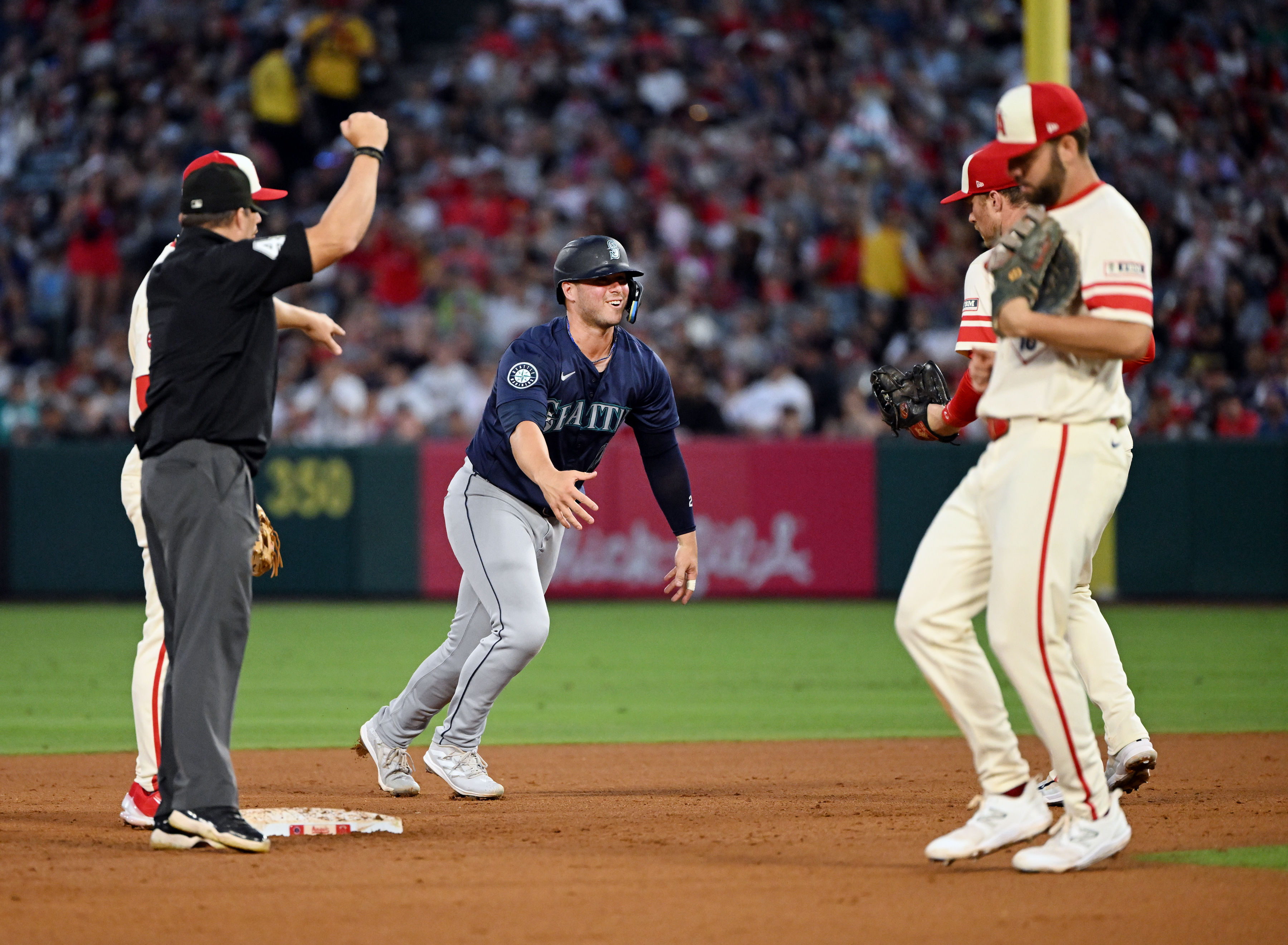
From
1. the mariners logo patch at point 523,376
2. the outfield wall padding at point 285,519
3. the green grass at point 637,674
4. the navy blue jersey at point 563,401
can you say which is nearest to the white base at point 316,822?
the navy blue jersey at point 563,401

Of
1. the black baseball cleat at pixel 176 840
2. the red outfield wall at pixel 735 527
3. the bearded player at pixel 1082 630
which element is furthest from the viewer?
the red outfield wall at pixel 735 527

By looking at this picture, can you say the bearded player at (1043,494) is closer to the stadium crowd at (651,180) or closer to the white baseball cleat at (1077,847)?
the white baseball cleat at (1077,847)

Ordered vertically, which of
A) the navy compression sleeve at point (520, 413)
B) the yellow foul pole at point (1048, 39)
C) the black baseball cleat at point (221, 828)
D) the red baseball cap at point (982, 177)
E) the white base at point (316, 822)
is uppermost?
the yellow foul pole at point (1048, 39)

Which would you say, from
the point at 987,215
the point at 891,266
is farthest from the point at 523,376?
the point at 891,266

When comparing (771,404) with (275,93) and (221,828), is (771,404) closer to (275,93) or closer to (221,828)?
(275,93)

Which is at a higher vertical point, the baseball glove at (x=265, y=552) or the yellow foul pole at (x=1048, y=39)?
the yellow foul pole at (x=1048, y=39)

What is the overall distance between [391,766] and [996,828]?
9.06ft

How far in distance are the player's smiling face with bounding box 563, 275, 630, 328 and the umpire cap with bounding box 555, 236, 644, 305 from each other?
0.08 feet

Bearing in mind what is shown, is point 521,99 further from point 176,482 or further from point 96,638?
point 176,482

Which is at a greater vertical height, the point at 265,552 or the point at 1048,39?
the point at 1048,39

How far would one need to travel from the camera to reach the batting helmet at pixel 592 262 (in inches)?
258

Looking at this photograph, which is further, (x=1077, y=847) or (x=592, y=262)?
(x=592, y=262)

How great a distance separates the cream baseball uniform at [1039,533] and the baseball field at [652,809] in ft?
1.47

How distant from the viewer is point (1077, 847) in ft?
15.8
